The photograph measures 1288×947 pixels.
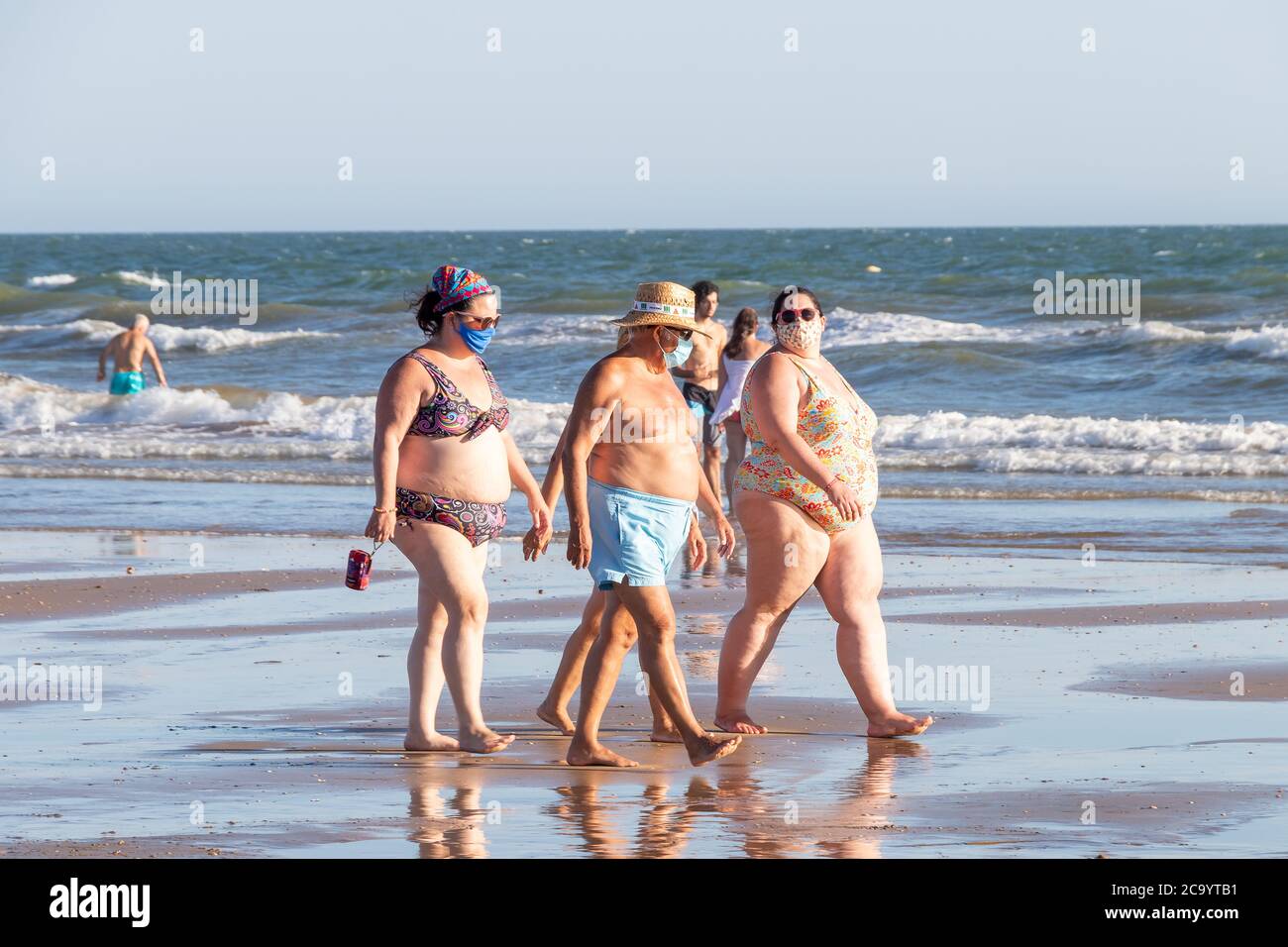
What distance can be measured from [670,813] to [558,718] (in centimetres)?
136

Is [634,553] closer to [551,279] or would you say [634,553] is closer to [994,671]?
[994,671]

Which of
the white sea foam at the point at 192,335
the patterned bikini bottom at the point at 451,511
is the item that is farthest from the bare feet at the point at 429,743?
the white sea foam at the point at 192,335

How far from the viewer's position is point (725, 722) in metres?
6.61

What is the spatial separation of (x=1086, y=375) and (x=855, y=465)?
→ 19.9 metres

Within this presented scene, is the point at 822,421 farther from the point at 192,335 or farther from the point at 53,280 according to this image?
the point at 53,280

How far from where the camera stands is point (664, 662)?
19.3ft

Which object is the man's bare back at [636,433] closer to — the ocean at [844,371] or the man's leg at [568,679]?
the man's leg at [568,679]

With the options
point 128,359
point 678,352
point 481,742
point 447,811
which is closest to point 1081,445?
point 128,359

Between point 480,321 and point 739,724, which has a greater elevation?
point 480,321

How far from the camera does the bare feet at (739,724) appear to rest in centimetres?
Result: 657

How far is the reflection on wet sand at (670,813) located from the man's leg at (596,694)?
0.07 m

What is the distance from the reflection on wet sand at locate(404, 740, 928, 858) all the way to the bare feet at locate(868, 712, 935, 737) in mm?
308

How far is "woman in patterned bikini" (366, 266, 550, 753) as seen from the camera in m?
6.18

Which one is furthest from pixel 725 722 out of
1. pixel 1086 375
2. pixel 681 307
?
pixel 1086 375
